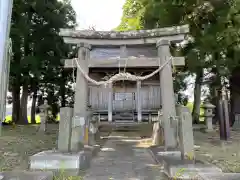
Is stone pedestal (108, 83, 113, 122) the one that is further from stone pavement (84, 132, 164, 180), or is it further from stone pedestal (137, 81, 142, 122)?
stone pavement (84, 132, 164, 180)

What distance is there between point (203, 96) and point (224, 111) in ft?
30.4

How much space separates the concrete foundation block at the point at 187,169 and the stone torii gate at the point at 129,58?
140cm

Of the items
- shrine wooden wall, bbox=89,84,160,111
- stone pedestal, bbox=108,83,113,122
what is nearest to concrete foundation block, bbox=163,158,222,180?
stone pedestal, bbox=108,83,113,122

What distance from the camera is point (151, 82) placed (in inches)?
336

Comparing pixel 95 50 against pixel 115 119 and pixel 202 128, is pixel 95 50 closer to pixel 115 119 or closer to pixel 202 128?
pixel 115 119

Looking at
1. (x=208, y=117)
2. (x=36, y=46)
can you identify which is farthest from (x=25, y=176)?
(x=36, y=46)

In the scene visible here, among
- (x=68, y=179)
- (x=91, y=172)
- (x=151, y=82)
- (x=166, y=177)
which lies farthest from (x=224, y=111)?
(x=68, y=179)

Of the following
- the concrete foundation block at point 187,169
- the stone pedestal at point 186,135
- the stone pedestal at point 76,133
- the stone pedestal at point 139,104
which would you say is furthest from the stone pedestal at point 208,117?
the stone pedestal at point 76,133

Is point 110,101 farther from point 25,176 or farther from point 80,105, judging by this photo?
point 25,176

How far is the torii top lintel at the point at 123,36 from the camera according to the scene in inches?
269

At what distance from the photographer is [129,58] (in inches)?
269

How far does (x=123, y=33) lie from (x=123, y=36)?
3.5 inches

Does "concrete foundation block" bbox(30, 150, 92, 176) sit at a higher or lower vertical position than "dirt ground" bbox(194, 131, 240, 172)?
higher

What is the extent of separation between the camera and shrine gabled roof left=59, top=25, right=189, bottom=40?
6.82 metres
